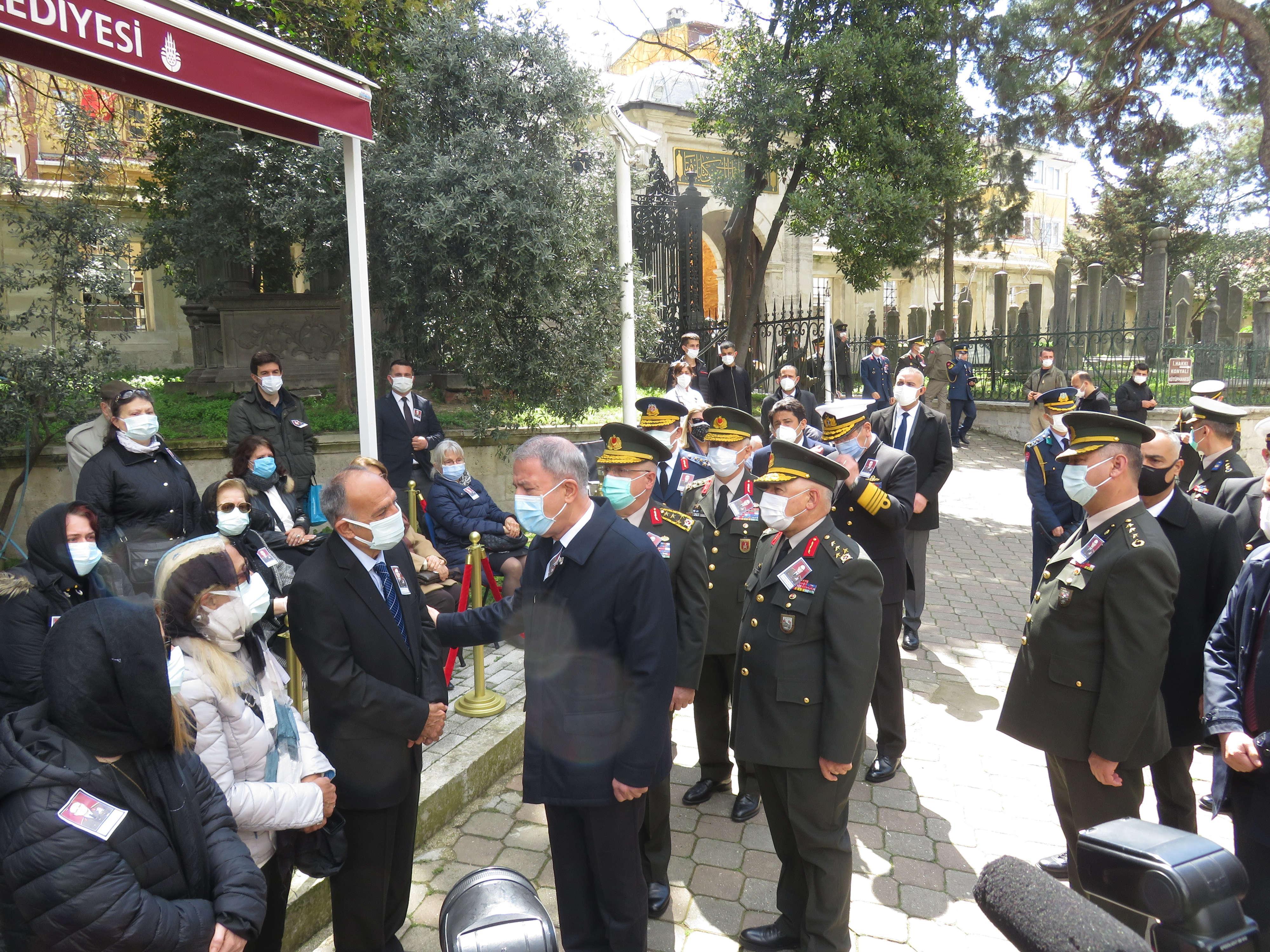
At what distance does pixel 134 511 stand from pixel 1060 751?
5.28 metres

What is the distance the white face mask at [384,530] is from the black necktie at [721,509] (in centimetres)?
194

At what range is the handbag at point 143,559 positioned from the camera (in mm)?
5051

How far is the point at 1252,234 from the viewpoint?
34.0 m

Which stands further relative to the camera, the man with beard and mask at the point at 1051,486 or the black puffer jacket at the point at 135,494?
the man with beard and mask at the point at 1051,486

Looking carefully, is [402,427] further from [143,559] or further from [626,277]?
[626,277]

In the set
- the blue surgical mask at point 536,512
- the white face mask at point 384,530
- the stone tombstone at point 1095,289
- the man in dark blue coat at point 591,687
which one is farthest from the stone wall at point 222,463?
the stone tombstone at point 1095,289

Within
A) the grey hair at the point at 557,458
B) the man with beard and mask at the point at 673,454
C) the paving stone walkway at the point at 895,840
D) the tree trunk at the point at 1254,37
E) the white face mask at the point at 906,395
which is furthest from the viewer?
the tree trunk at the point at 1254,37

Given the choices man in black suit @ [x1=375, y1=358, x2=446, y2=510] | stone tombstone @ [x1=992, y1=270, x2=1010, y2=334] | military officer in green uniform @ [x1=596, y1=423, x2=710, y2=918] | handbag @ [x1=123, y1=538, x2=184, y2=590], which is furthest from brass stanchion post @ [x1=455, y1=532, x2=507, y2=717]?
stone tombstone @ [x1=992, y1=270, x2=1010, y2=334]

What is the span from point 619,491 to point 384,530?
116 centimetres

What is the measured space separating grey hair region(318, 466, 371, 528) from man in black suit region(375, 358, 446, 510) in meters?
4.34

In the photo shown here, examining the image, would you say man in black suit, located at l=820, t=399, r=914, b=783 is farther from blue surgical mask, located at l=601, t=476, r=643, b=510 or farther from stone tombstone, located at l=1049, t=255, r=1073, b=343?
stone tombstone, located at l=1049, t=255, r=1073, b=343

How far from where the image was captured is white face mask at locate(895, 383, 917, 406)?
6879mm

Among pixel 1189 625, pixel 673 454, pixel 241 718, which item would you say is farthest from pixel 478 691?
pixel 1189 625

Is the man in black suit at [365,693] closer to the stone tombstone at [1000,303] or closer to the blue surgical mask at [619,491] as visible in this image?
the blue surgical mask at [619,491]
